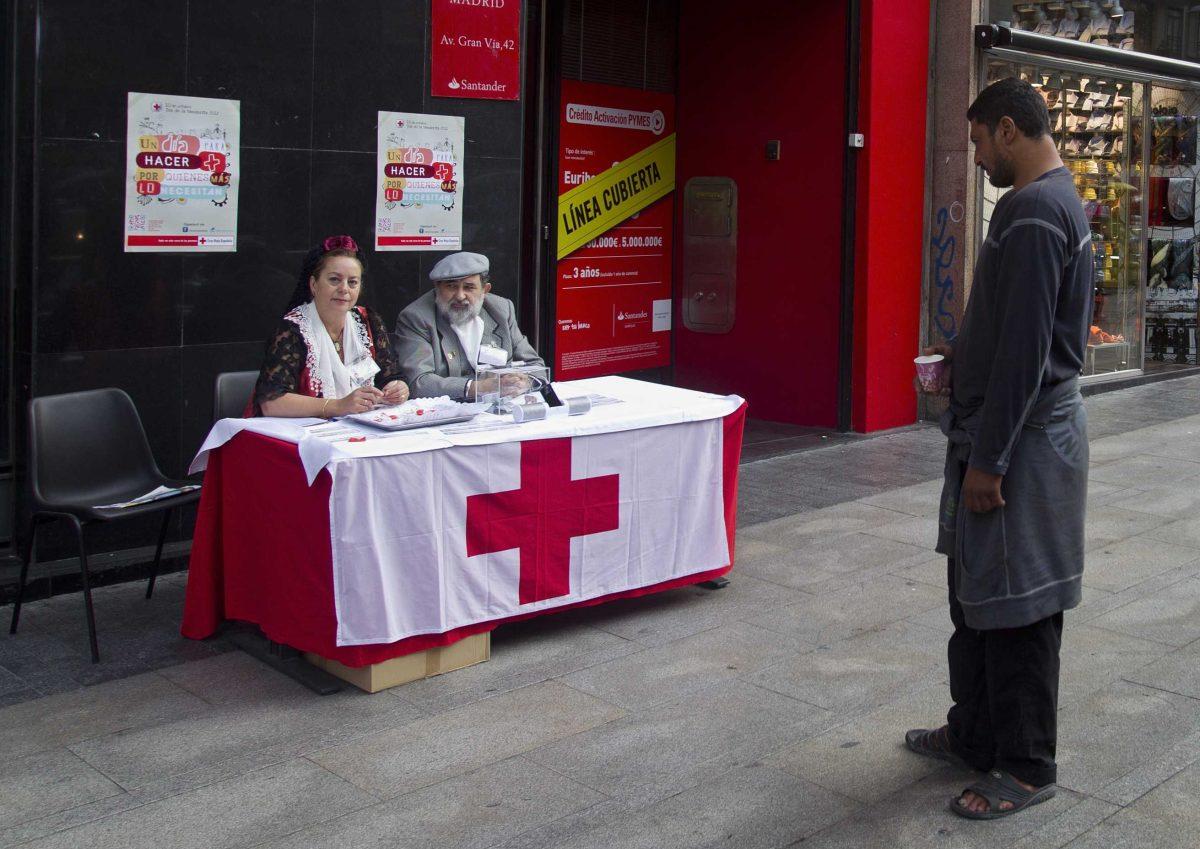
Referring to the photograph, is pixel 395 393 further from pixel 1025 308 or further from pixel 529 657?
pixel 1025 308

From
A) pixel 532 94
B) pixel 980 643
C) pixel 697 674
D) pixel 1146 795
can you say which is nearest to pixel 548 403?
pixel 697 674

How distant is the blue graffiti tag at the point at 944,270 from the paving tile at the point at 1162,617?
421 centimetres

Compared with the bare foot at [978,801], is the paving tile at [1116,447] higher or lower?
higher

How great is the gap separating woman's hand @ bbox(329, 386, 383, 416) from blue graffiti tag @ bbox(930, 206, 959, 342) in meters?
5.84

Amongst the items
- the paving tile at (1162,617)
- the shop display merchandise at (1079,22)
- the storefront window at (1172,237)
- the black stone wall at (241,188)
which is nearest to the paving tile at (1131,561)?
the paving tile at (1162,617)

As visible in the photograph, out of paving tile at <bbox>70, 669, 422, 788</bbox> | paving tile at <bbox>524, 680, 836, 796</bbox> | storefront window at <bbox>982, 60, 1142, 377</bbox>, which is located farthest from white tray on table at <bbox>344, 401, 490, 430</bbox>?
storefront window at <bbox>982, 60, 1142, 377</bbox>

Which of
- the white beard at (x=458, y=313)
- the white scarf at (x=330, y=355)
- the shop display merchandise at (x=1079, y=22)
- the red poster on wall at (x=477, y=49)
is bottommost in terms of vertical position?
the white scarf at (x=330, y=355)

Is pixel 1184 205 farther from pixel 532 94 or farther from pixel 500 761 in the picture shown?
pixel 500 761

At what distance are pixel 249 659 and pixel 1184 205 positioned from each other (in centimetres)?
1088

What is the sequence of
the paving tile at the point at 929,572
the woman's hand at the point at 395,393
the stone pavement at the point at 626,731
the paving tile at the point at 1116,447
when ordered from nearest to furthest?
the stone pavement at the point at 626,731
the woman's hand at the point at 395,393
the paving tile at the point at 929,572
the paving tile at the point at 1116,447

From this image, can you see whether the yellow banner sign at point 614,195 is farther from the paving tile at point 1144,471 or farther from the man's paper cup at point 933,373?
the man's paper cup at point 933,373

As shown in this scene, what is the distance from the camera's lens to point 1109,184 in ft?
38.9

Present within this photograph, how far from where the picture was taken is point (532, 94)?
8.95 metres

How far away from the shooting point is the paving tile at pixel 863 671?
471 cm
